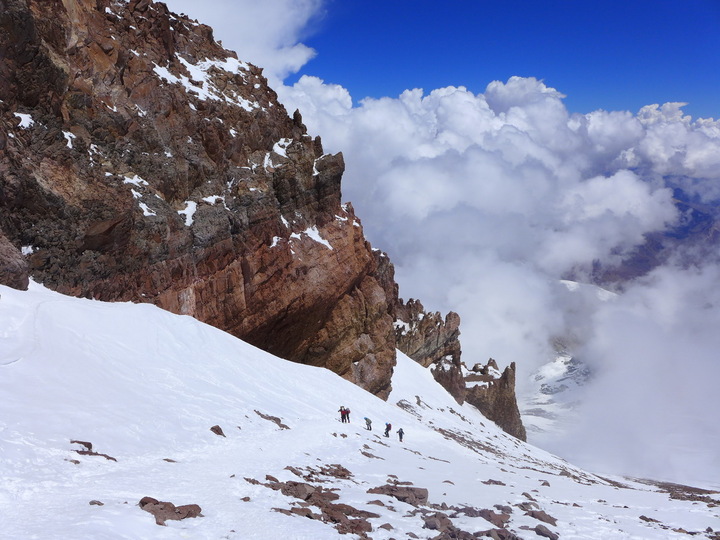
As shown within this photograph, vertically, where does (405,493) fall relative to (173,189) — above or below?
below

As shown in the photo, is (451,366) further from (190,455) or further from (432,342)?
(190,455)

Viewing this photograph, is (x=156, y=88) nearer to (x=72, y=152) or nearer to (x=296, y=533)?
(x=72, y=152)

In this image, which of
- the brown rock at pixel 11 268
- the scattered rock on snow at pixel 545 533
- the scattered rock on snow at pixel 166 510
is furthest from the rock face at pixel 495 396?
the scattered rock on snow at pixel 166 510

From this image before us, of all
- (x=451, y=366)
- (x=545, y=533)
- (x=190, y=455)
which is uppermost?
(x=451, y=366)

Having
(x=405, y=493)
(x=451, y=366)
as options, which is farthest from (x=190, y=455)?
(x=451, y=366)

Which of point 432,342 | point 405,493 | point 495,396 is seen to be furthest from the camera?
point 495,396

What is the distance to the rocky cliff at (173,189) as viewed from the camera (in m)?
37.7

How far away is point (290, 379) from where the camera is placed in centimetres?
4131

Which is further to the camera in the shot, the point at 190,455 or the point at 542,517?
the point at 190,455

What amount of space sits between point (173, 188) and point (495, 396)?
89604 mm

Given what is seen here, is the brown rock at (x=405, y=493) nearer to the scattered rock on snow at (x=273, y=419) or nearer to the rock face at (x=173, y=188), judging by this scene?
the scattered rock on snow at (x=273, y=419)

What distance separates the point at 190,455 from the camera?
63.8ft

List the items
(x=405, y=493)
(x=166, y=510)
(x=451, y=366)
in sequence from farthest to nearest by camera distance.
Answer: (x=451, y=366), (x=405, y=493), (x=166, y=510)

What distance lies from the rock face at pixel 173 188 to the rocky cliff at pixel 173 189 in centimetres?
13
